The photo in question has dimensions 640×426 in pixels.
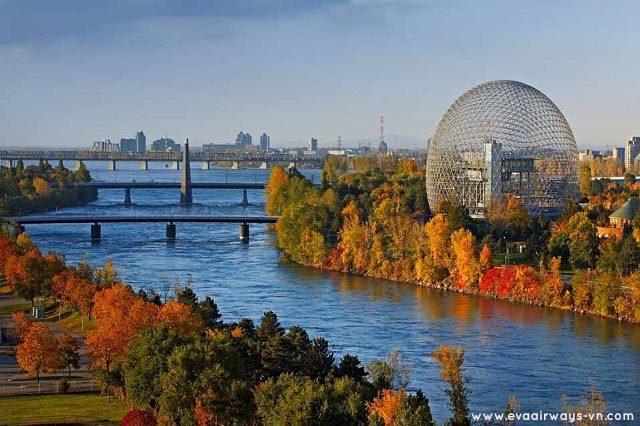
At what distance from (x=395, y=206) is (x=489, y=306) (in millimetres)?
12888

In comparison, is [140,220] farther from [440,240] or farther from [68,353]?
[68,353]

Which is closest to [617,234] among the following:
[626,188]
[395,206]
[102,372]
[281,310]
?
[395,206]

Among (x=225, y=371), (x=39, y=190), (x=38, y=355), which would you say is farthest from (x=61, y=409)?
(x=39, y=190)

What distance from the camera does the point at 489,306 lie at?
34844 millimetres

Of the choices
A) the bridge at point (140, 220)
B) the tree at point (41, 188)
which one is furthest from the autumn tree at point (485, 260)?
the tree at point (41, 188)

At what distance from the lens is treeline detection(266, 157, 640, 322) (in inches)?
1350

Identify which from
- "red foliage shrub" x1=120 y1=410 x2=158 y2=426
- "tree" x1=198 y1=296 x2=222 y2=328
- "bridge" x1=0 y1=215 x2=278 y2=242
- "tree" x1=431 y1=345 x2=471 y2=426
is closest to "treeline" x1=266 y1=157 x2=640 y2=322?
"bridge" x1=0 y1=215 x2=278 y2=242

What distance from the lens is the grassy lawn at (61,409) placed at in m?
21.1

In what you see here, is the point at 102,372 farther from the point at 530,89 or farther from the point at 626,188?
the point at 626,188

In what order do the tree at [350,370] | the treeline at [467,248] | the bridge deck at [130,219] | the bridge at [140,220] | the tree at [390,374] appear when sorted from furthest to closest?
the bridge deck at [130,219] < the bridge at [140,220] < the treeline at [467,248] < the tree at [350,370] < the tree at [390,374]

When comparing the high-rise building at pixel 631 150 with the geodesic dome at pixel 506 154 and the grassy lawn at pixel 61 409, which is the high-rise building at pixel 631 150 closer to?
the geodesic dome at pixel 506 154

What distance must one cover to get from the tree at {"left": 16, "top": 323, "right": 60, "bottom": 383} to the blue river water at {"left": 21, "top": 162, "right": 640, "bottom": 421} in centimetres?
660

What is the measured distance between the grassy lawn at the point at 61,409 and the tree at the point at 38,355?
1.32 meters

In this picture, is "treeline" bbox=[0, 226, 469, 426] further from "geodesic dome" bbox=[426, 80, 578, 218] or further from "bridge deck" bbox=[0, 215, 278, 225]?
"bridge deck" bbox=[0, 215, 278, 225]
